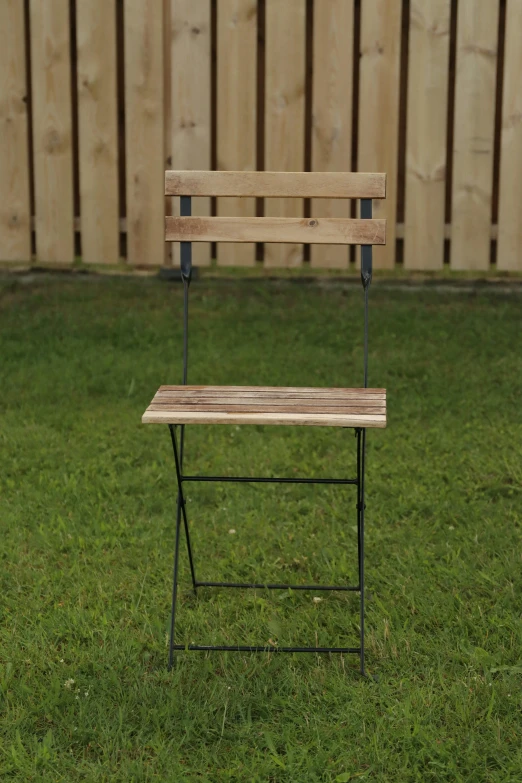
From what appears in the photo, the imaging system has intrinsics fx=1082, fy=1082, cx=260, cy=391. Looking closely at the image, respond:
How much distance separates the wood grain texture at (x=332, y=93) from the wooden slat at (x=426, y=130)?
0.32 meters

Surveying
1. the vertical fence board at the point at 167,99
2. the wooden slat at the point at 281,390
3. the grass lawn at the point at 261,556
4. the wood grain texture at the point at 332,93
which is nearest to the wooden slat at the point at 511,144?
the grass lawn at the point at 261,556

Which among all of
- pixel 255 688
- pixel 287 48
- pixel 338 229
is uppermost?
pixel 287 48

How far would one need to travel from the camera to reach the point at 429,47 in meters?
5.52

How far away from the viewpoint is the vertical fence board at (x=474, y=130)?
5.51 m

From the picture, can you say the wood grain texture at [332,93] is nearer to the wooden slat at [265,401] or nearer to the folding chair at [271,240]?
the folding chair at [271,240]

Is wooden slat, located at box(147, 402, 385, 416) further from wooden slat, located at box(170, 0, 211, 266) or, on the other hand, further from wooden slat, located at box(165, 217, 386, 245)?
wooden slat, located at box(170, 0, 211, 266)

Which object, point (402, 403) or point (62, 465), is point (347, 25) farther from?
point (62, 465)

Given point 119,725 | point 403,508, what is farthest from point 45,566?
point 403,508

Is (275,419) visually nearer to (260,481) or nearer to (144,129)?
(260,481)

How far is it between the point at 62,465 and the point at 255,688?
1795 mm

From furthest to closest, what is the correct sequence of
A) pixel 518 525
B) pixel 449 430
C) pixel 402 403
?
pixel 402 403 < pixel 449 430 < pixel 518 525

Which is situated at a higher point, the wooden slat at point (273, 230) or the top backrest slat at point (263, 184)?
the top backrest slat at point (263, 184)

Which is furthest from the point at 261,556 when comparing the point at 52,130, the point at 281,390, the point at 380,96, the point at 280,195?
the point at 52,130

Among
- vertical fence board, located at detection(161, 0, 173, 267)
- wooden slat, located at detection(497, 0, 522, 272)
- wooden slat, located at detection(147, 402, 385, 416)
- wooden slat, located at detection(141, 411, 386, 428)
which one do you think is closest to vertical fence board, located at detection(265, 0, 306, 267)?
vertical fence board, located at detection(161, 0, 173, 267)
